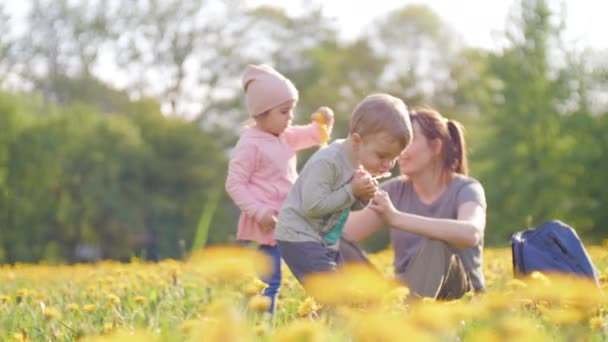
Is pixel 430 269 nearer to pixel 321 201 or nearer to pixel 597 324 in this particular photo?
pixel 321 201

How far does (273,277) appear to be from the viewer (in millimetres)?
4762

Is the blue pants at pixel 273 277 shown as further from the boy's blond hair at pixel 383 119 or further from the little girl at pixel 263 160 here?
the boy's blond hair at pixel 383 119

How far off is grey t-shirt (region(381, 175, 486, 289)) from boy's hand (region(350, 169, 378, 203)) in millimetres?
1116

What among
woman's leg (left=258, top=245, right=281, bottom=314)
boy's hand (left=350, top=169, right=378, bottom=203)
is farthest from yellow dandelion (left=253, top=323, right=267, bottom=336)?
woman's leg (left=258, top=245, right=281, bottom=314)

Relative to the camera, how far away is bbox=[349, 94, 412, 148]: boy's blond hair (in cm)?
376

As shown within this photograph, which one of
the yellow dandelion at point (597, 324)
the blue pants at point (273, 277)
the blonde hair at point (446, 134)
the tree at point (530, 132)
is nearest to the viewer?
the yellow dandelion at point (597, 324)

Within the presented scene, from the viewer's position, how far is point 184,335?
2662 mm

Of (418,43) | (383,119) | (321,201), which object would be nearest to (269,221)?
(321,201)

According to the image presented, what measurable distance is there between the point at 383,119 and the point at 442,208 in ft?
3.92

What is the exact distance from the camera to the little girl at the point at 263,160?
4.92m

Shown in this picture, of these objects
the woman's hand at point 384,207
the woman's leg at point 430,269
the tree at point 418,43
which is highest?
the woman's hand at point 384,207

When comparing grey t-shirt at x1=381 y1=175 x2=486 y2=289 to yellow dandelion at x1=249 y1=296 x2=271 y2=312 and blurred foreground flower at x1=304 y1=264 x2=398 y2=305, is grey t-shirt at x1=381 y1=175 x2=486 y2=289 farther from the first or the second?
yellow dandelion at x1=249 y1=296 x2=271 y2=312

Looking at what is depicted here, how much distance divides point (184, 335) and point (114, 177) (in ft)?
77.3

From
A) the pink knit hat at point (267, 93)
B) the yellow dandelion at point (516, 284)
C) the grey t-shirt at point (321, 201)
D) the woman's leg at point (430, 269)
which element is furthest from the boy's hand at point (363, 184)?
the pink knit hat at point (267, 93)
